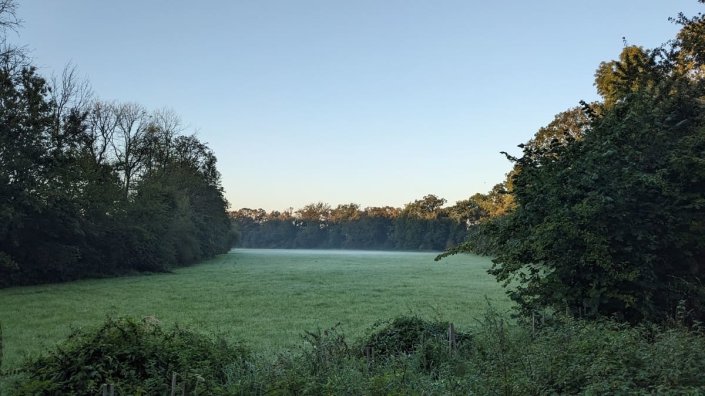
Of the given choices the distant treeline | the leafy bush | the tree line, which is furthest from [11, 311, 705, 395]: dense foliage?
the distant treeline

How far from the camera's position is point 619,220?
Result: 33.5 feet

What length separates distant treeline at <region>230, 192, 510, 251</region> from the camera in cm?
13649

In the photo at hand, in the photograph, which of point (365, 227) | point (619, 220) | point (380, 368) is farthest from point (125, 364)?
point (365, 227)

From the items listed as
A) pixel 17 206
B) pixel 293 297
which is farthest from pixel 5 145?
pixel 293 297

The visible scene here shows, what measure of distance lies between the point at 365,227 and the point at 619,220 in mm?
164204

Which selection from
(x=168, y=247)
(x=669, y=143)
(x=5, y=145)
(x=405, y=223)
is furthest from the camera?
(x=405, y=223)

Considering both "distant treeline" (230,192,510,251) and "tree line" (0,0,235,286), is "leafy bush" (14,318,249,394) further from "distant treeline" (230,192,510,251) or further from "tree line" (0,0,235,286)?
"distant treeline" (230,192,510,251)

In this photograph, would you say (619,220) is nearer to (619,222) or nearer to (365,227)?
(619,222)

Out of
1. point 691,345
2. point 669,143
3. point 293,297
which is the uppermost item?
point 669,143

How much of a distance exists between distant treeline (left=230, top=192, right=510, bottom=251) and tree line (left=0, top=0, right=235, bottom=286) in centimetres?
5961

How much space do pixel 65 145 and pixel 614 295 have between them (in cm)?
3951

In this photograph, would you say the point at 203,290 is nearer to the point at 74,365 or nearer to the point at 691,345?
the point at 74,365

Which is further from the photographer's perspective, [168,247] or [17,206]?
[168,247]

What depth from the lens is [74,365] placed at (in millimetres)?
7078
